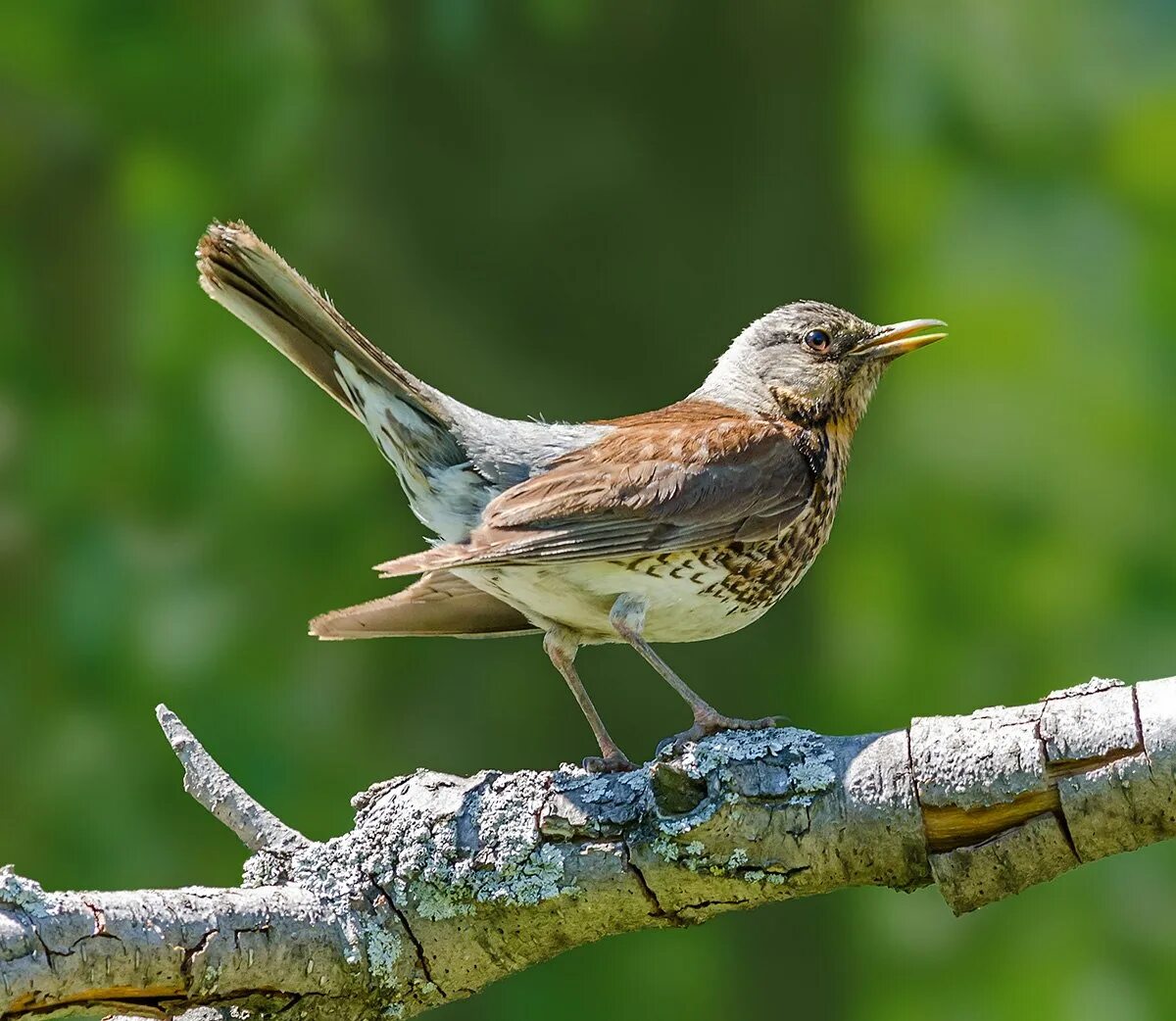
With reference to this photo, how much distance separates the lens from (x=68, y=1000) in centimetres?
309

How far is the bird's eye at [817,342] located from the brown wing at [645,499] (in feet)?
1.94

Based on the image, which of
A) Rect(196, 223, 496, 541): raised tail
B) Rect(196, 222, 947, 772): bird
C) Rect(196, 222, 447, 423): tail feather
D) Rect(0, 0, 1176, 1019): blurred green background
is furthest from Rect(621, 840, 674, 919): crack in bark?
Rect(0, 0, 1176, 1019): blurred green background

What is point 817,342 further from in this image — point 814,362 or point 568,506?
point 568,506

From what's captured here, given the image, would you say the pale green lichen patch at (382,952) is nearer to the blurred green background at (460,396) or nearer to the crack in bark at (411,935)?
the crack in bark at (411,935)

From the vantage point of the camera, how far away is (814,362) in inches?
213

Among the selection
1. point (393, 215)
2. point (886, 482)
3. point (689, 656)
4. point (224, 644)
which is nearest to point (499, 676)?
point (689, 656)

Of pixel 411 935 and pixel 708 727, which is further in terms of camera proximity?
pixel 708 727

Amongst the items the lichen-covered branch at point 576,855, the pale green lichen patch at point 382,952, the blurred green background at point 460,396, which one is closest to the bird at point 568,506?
the lichen-covered branch at point 576,855

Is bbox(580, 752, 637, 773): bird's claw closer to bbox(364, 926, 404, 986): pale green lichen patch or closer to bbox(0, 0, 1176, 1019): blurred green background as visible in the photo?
bbox(364, 926, 404, 986): pale green lichen patch

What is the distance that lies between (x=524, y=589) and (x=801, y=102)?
151 inches

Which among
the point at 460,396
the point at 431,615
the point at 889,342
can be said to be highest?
the point at 460,396

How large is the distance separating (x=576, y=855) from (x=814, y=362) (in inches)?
96.0

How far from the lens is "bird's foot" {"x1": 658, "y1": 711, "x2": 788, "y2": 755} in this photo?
3488mm

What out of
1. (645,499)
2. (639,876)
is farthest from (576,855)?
(645,499)
